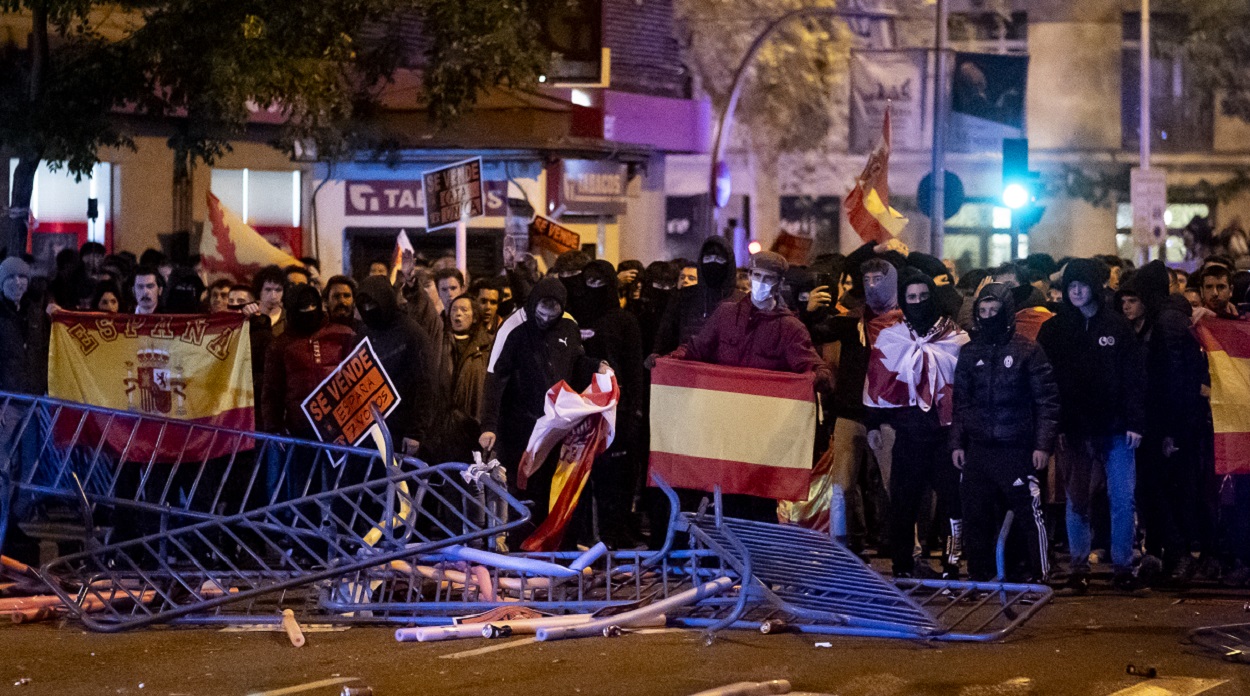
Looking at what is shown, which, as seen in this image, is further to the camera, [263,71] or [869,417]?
[263,71]

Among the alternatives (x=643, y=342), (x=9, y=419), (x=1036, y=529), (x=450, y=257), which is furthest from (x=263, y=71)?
(x=1036, y=529)

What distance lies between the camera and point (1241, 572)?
11.5 meters

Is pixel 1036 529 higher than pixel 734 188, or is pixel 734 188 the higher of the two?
pixel 734 188

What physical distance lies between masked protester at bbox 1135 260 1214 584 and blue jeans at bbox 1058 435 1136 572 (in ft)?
0.95

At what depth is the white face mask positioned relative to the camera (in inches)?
422

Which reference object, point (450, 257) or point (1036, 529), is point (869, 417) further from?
point (450, 257)

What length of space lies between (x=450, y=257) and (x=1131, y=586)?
26.5 ft

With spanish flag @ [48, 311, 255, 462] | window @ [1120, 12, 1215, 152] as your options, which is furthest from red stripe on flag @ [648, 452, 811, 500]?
window @ [1120, 12, 1215, 152]

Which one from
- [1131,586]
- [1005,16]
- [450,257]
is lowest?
[1131,586]

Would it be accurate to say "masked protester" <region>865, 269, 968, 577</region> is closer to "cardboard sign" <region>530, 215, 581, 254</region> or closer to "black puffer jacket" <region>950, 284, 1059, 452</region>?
"black puffer jacket" <region>950, 284, 1059, 452</region>

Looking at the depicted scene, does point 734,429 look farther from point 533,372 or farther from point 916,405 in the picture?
point 533,372

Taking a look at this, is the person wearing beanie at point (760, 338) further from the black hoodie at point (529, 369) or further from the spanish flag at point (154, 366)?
the spanish flag at point (154, 366)

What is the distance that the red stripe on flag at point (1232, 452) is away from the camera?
37.2 feet

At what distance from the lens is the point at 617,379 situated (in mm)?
12031
